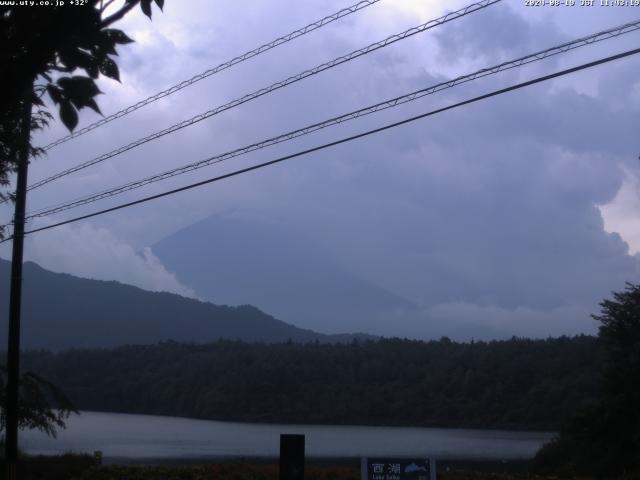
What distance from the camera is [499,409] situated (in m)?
58.7

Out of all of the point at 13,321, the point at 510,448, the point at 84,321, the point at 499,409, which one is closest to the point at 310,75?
the point at 13,321

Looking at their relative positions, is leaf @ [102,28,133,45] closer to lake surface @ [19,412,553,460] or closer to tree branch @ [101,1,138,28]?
tree branch @ [101,1,138,28]

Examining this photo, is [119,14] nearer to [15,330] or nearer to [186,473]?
[15,330]

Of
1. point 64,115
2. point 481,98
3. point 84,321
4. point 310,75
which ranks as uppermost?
point 84,321

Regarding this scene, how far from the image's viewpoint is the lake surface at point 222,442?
33062 millimetres

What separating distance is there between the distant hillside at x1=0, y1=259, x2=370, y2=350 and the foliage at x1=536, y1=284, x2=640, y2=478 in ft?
248

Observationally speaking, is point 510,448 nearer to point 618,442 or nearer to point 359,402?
point 618,442

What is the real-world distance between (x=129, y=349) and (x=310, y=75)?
51427 mm

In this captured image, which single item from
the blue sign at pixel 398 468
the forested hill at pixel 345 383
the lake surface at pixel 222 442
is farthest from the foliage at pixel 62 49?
the forested hill at pixel 345 383

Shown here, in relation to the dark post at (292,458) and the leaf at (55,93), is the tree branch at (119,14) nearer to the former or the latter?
the leaf at (55,93)

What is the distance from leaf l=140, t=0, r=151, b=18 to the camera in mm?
5570

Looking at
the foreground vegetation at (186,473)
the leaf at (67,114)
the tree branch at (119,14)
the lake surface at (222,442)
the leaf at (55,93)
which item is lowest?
the foreground vegetation at (186,473)

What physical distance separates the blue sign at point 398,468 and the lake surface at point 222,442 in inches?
709

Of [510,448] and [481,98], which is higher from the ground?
[481,98]
